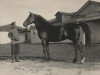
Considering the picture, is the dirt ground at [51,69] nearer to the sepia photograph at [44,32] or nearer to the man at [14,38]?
the sepia photograph at [44,32]

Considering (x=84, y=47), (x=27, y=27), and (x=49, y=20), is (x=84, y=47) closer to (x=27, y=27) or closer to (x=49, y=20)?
(x=49, y=20)

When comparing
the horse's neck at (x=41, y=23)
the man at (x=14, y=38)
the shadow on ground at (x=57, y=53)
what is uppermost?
the horse's neck at (x=41, y=23)

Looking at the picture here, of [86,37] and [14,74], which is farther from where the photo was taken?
[86,37]

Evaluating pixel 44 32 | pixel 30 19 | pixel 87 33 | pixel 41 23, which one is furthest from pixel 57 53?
pixel 87 33

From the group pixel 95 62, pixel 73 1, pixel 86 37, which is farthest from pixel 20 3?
pixel 95 62

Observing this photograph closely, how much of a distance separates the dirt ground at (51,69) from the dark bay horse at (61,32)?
414 millimetres

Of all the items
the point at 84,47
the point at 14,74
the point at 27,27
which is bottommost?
the point at 14,74

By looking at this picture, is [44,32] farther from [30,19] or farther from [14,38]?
[14,38]

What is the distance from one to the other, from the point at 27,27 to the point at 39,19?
0.40 m

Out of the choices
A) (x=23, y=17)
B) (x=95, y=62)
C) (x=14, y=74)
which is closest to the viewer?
(x=14, y=74)

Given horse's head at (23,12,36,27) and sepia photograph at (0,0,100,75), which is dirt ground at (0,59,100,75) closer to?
sepia photograph at (0,0,100,75)

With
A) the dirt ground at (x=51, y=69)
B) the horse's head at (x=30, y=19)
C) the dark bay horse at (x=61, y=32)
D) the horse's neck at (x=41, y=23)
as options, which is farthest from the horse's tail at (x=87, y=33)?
the horse's head at (x=30, y=19)

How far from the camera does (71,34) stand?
6.94 m

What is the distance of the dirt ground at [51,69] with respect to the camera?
19.1 feet
